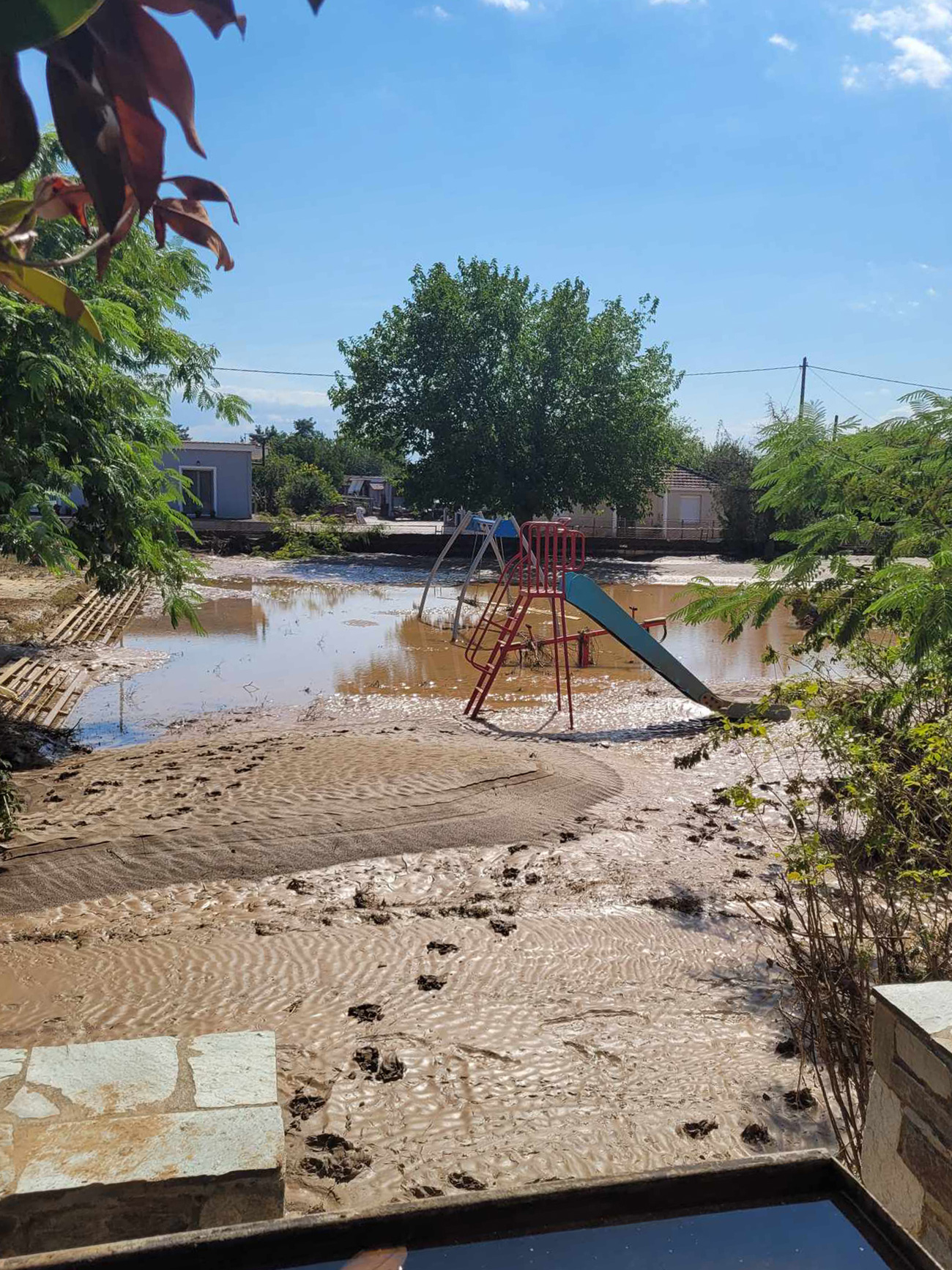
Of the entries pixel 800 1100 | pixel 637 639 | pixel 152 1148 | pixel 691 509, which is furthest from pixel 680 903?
pixel 691 509

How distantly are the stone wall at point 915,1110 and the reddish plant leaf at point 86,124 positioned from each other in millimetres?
2413

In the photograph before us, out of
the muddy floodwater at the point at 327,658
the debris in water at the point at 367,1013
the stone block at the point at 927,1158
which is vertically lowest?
the muddy floodwater at the point at 327,658

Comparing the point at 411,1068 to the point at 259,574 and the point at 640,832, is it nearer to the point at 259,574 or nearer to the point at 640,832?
the point at 640,832

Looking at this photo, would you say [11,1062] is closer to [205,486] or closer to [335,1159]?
[335,1159]

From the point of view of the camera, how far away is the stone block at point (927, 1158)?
8.22 ft

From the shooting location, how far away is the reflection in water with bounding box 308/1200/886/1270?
5.50ft

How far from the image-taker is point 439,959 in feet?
19.0

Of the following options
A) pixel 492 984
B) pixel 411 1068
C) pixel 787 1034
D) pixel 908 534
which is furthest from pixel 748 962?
pixel 908 534

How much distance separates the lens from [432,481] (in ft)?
134

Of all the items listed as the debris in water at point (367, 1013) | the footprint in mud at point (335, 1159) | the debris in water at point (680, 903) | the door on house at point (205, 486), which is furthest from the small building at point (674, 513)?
the footprint in mud at point (335, 1159)

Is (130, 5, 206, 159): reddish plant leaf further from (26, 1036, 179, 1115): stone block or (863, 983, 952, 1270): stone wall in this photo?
(26, 1036, 179, 1115): stone block

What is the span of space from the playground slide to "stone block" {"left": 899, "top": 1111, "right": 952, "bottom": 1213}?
9704 mm

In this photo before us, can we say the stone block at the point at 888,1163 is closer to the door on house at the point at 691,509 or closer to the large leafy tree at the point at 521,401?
the large leafy tree at the point at 521,401

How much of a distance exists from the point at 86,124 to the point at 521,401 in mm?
39941
